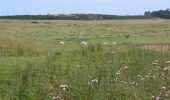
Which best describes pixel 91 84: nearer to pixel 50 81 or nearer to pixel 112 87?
pixel 112 87

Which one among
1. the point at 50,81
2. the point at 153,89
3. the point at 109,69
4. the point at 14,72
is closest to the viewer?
the point at 153,89

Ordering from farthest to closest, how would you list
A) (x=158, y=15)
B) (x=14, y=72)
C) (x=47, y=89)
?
(x=158, y=15) < (x=14, y=72) < (x=47, y=89)

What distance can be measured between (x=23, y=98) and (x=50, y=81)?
2.86 feet

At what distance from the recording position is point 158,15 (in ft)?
412

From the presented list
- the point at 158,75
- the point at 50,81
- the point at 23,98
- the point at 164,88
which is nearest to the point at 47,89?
the point at 23,98

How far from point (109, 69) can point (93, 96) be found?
2367 mm

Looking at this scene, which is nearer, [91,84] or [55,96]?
[55,96]

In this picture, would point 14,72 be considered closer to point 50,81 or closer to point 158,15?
point 50,81

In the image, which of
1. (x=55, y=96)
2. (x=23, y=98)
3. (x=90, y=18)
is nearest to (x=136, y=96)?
(x=55, y=96)

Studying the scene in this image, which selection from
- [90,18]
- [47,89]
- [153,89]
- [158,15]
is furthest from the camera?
[90,18]

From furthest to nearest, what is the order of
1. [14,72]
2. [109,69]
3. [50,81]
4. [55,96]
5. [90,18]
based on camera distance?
[90,18] < [14,72] < [109,69] < [50,81] < [55,96]

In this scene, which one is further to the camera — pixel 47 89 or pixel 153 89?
pixel 153 89

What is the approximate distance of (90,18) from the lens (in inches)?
5822

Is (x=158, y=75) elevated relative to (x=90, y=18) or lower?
elevated
